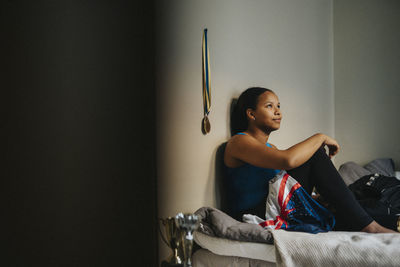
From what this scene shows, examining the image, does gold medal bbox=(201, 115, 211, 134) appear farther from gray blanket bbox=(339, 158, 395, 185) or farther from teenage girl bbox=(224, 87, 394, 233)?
gray blanket bbox=(339, 158, 395, 185)

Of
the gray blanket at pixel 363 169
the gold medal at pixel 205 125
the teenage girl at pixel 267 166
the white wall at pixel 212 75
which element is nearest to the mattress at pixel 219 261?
the white wall at pixel 212 75

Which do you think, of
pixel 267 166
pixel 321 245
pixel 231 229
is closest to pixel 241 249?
pixel 231 229

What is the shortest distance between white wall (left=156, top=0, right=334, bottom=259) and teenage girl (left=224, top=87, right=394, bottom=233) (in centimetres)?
11

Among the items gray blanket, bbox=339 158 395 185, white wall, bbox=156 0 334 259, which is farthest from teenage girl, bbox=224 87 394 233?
gray blanket, bbox=339 158 395 185

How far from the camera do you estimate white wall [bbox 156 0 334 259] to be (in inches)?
54.7

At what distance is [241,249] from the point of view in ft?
3.99

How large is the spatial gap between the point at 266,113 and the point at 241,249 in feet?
2.36

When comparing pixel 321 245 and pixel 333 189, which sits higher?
pixel 333 189

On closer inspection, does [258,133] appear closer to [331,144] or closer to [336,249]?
[331,144]

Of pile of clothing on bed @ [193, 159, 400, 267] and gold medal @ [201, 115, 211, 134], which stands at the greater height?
gold medal @ [201, 115, 211, 134]

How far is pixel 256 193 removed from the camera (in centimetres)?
155

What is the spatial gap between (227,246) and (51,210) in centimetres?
64

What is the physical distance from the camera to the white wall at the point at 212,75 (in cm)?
139

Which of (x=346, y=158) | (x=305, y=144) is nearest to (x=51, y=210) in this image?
(x=305, y=144)
